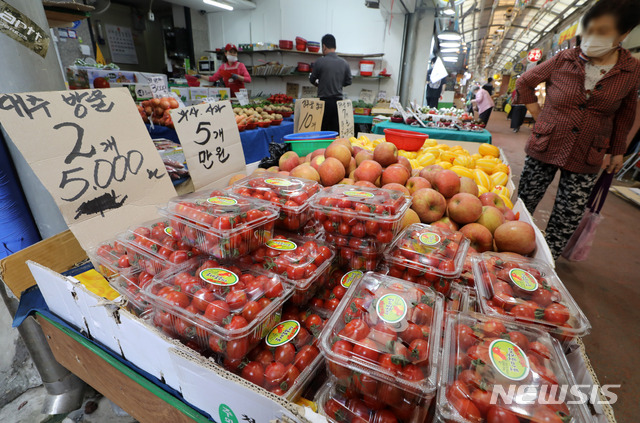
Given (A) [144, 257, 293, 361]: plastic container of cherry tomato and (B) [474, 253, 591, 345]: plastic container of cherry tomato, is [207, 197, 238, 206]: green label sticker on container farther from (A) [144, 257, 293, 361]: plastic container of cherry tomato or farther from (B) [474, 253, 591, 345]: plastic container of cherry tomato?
(B) [474, 253, 591, 345]: plastic container of cherry tomato

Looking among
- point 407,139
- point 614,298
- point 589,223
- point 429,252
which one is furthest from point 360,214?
point 614,298

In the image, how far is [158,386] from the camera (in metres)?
0.96

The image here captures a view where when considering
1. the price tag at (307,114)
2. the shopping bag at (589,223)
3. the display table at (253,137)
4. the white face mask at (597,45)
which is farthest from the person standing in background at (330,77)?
the shopping bag at (589,223)

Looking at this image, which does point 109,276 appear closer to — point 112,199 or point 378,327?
point 112,199

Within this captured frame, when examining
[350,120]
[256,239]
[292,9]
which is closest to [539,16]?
[292,9]

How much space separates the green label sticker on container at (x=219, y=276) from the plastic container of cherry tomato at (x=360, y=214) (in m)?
0.42

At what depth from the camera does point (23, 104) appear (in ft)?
3.50

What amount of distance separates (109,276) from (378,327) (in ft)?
3.53

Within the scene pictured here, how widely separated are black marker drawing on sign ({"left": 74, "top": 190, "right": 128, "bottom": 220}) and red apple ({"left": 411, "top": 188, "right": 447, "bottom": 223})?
1377mm

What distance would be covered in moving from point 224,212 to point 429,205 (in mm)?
977

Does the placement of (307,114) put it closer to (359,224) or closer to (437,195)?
(437,195)

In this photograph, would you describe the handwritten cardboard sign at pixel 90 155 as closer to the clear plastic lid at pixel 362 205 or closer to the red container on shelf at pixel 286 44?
the clear plastic lid at pixel 362 205

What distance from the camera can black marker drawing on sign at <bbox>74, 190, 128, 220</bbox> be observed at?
122 cm

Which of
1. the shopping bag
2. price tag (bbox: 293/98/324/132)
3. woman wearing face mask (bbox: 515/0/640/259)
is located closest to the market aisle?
the shopping bag
